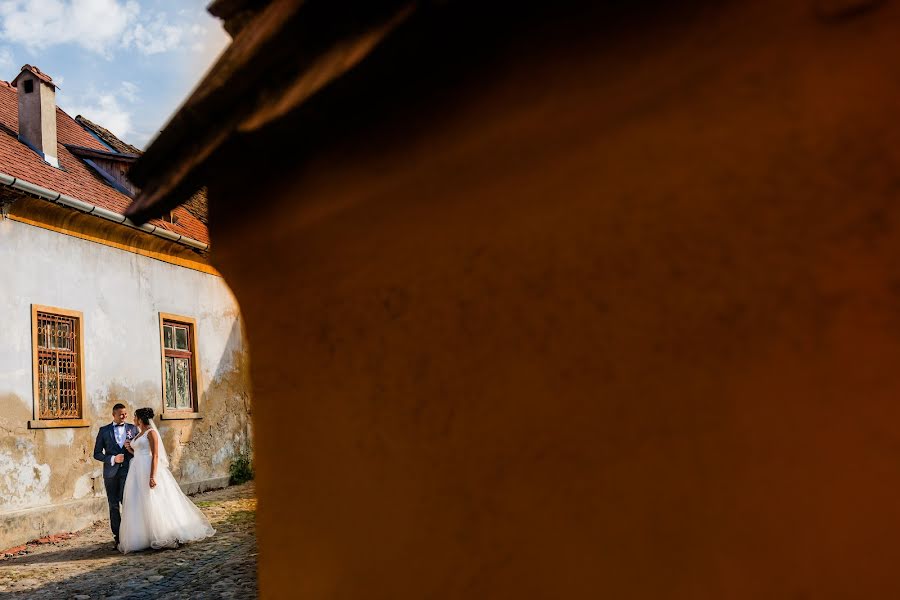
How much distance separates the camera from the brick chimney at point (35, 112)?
1352cm

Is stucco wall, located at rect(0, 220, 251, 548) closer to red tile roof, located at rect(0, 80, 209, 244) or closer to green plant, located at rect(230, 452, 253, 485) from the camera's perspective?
green plant, located at rect(230, 452, 253, 485)

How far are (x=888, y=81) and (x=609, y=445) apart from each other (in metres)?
1.06

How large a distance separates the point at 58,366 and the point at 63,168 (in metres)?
4.19

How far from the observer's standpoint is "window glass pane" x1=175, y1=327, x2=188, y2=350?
47.6 feet

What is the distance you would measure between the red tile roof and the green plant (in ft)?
14.9

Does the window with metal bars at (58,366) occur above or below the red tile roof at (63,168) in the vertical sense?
below

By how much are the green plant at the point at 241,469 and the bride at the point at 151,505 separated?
577 cm

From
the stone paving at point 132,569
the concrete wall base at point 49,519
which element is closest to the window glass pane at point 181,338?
the concrete wall base at point 49,519

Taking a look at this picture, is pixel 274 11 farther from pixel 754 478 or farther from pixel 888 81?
pixel 754 478

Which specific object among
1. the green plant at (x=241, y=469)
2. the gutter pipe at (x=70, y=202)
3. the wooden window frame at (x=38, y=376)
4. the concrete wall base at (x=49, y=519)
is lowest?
the concrete wall base at (x=49, y=519)

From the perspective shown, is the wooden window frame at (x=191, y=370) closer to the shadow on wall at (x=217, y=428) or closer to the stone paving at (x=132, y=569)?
the shadow on wall at (x=217, y=428)

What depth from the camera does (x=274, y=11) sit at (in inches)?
92.3

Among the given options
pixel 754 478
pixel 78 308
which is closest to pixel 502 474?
pixel 754 478

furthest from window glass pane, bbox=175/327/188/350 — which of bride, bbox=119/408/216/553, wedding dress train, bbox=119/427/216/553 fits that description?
wedding dress train, bbox=119/427/216/553
